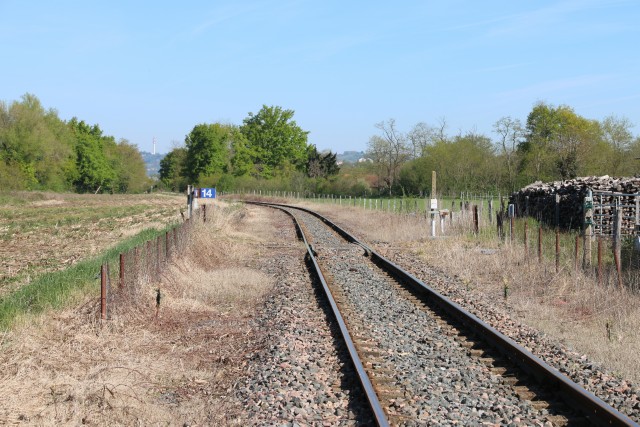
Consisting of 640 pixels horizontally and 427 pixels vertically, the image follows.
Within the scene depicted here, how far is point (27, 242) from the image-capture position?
2414 centimetres

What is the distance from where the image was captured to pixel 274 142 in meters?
114

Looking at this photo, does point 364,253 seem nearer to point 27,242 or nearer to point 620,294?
point 620,294

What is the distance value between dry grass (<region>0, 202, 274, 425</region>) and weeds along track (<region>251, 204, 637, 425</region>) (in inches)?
55.2

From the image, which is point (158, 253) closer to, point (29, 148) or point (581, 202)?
point (581, 202)

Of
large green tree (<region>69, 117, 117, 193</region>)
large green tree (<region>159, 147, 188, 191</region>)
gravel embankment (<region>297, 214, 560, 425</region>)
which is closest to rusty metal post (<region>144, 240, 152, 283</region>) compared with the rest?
gravel embankment (<region>297, 214, 560, 425</region>)

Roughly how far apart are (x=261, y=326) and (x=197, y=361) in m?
1.95

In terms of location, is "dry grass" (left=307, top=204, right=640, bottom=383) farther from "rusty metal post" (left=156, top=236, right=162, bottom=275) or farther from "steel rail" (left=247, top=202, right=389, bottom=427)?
"rusty metal post" (left=156, top=236, right=162, bottom=275)

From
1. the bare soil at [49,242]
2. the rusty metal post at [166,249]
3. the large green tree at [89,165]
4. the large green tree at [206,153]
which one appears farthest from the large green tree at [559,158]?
the large green tree at [89,165]

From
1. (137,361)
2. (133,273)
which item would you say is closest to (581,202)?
(133,273)

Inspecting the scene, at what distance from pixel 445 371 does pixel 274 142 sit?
10776cm

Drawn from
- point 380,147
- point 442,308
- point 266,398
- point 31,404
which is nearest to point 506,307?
point 442,308

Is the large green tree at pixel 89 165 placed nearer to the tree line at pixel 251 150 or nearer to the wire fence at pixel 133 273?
the tree line at pixel 251 150

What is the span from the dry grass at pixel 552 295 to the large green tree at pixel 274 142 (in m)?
91.8

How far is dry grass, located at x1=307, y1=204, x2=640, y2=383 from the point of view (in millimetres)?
8500
